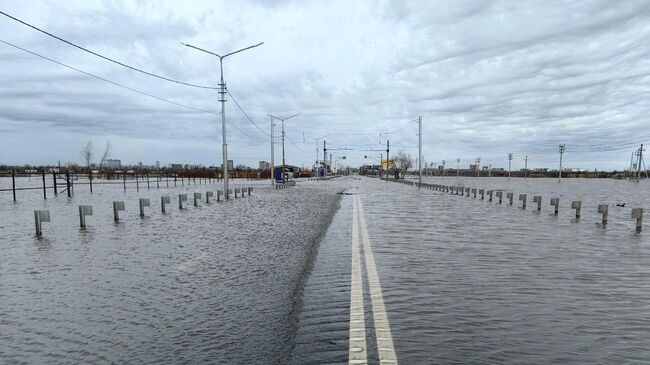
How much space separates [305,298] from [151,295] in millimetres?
2323

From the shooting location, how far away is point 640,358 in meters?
4.48

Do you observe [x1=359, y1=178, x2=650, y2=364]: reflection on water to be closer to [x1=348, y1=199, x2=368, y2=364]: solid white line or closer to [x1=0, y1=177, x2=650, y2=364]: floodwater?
[x1=0, y1=177, x2=650, y2=364]: floodwater

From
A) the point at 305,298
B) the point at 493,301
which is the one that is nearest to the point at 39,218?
the point at 305,298

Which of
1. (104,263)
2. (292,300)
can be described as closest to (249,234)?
(104,263)

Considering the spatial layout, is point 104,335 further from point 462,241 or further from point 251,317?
point 462,241

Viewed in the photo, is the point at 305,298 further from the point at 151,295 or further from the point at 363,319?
the point at 151,295

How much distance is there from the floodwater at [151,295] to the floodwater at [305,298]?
0.09 feet

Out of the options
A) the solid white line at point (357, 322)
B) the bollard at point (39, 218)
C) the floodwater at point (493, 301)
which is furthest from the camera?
the bollard at point (39, 218)

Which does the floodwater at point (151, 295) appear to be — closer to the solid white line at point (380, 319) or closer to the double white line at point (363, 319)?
the double white line at point (363, 319)

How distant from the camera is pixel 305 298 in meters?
6.48

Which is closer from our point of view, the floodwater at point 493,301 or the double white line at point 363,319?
the double white line at point 363,319

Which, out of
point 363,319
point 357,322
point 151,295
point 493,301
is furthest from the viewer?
point 151,295

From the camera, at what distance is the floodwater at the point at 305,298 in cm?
459

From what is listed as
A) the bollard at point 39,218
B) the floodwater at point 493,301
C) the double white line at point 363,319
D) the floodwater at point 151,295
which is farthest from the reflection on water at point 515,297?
the bollard at point 39,218
